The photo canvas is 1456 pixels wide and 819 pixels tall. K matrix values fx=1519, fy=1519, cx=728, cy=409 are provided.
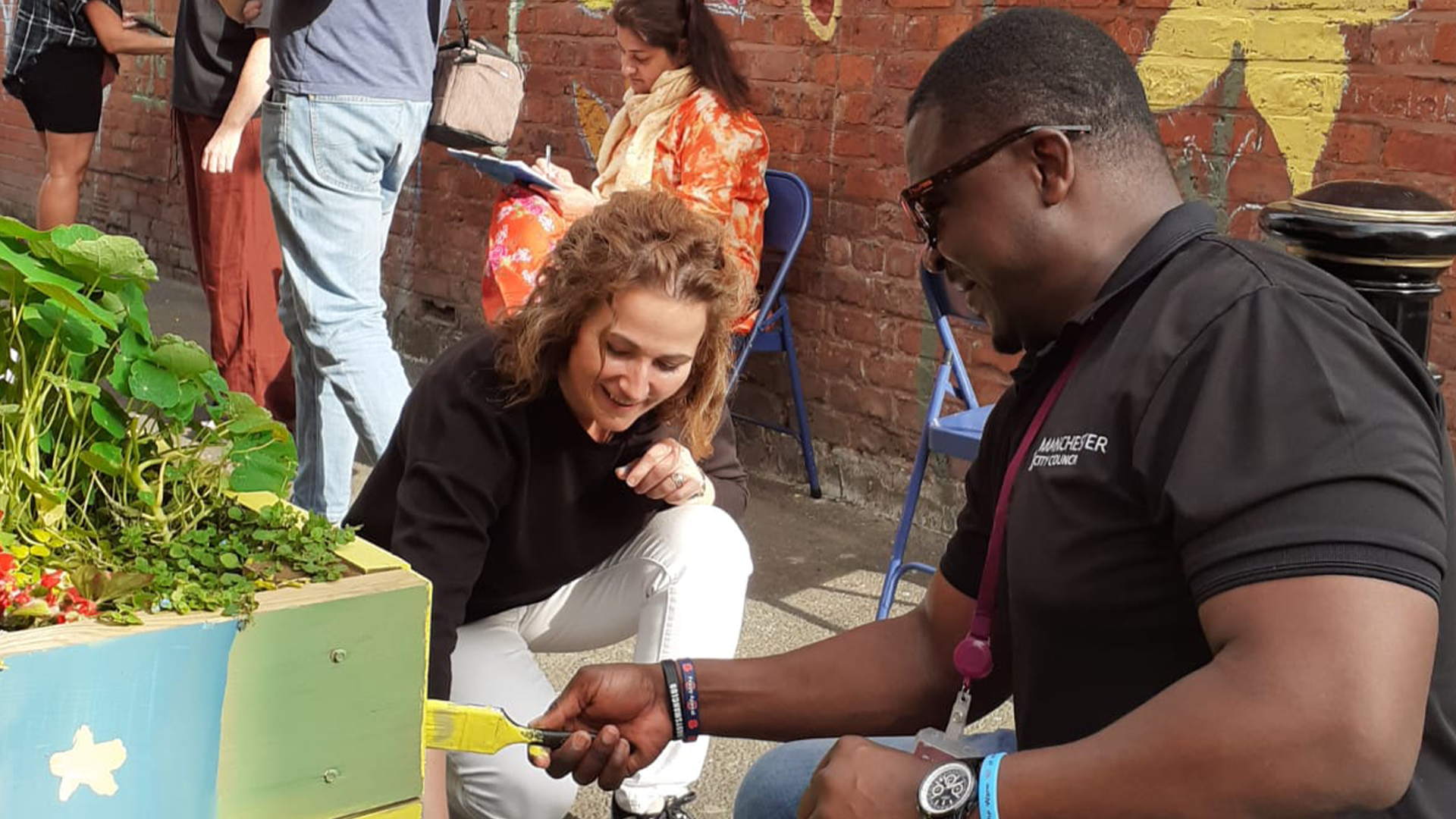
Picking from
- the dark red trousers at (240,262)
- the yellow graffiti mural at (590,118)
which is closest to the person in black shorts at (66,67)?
the dark red trousers at (240,262)

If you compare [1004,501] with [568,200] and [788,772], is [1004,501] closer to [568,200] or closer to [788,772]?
[788,772]

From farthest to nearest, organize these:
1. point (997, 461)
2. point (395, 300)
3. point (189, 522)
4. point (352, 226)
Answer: point (395, 300) → point (352, 226) → point (997, 461) → point (189, 522)

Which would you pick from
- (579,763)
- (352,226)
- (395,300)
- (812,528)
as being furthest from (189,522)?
(395,300)

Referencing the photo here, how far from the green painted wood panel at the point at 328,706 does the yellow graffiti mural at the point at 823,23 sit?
3484 mm

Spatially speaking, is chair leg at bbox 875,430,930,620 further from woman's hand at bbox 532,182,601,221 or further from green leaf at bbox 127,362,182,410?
green leaf at bbox 127,362,182,410

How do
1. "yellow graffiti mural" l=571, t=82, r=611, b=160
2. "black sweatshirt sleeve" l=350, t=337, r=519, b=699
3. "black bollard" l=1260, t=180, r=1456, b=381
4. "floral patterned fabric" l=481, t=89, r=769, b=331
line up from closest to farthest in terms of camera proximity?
1. "black bollard" l=1260, t=180, r=1456, b=381
2. "black sweatshirt sleeve" l=350, t=337, r=519, b=699
3. "floral patterned fabric" l=481, t=89, r=769, b=331
4. "yellow graffiti mural" l=571, t=82, r=611, b=160

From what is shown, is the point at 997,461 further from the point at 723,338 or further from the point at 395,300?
the point at 395,300

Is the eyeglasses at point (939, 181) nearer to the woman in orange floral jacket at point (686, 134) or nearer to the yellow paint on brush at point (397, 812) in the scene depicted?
the yellow paint on brush at point (397, 812)

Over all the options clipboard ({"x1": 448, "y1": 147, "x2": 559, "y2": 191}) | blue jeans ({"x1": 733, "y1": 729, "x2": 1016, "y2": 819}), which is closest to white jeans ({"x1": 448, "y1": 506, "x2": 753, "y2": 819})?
blue jeans ({"x1": 733, "y1": 729, "x2": 1016, "y2": 819})

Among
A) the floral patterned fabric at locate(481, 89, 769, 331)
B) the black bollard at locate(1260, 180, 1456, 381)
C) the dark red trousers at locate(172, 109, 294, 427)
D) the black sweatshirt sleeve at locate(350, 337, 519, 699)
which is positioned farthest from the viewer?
the dark red trousers at locate(172, 109, 294, 427)

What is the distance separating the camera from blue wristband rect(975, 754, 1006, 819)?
1.38 m

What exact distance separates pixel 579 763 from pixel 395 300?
5.18 metres

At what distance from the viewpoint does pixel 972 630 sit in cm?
177

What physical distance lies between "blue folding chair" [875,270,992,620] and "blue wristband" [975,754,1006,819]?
2.09 meters
